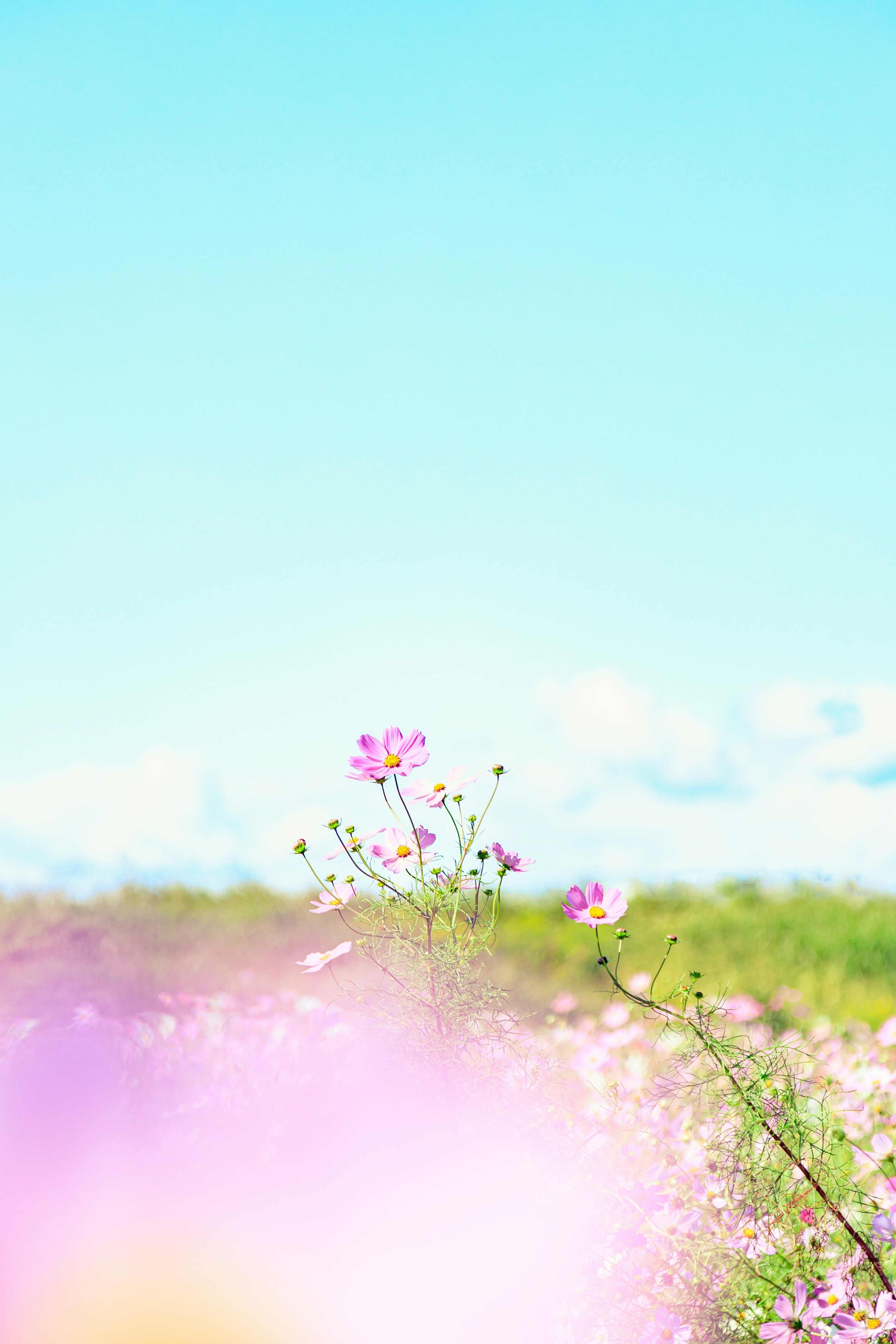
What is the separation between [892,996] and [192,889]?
6.19 meters

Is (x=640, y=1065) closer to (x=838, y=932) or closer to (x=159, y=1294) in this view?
(x=159, y=1294)

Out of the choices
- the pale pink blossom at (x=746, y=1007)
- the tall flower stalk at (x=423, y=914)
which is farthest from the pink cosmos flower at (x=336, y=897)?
the pale pink blossom at (x=746, y=1007)

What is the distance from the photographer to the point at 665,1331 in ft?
6.98

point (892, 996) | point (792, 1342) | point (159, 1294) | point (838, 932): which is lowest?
point (792, 1342)

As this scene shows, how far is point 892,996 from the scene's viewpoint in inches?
312

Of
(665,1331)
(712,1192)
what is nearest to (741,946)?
(712,1192)

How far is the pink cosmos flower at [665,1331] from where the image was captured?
213cm

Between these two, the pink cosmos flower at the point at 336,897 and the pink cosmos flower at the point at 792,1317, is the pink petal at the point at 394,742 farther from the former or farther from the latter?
the pink cosmos flower at the point at 792,1317

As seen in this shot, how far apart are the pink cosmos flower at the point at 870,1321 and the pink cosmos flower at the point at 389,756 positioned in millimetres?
1347

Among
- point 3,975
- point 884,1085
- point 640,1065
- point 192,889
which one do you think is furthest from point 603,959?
point 192,889

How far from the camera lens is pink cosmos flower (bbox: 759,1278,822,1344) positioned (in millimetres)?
1970

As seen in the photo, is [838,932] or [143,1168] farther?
[838,932]

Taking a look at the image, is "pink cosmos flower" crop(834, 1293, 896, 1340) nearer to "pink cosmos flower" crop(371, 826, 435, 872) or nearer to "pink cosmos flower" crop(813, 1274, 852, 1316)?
"pink cosmos flower" crop(813, 1274, 852, 1316)

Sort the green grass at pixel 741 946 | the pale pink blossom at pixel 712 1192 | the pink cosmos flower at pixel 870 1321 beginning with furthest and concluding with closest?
the green grass at pixel 741 946, the pale pink blossom at pixel 712 1192, the pink cosmos flower at pixel 870 1321
